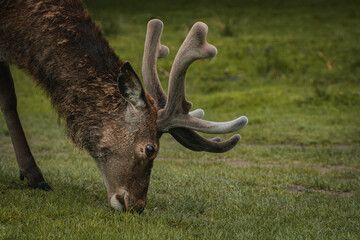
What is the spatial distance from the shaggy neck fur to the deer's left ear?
0.63 feet

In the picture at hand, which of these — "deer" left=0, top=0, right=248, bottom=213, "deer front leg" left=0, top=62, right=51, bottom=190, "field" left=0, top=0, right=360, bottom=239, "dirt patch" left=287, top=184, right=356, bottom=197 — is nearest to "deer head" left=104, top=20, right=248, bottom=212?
"deer" left=0, top=0, right=248, bottom=213

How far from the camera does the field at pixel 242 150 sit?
4461 mm

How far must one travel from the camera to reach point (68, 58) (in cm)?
484

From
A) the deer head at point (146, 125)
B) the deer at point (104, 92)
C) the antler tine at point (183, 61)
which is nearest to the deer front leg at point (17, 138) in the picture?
the deer at point (104, 92)

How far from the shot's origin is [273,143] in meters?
10.8

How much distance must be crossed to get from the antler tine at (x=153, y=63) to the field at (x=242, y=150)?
31.4 inches

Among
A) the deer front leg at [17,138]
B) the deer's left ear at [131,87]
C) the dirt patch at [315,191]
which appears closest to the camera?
the deer's left ear at [131,87]

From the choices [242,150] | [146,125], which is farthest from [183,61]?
[242,150]

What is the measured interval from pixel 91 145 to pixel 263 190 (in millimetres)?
2554

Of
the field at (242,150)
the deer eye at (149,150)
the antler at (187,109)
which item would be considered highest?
the antler at (187,109)

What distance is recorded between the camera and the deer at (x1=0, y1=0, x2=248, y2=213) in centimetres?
463

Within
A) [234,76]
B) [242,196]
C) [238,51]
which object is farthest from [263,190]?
[238,51]

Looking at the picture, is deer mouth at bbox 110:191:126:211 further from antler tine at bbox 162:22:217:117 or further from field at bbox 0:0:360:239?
antler tine at bbox 162:22:217:117

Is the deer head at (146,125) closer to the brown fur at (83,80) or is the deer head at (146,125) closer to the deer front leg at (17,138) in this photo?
the brown fur at (83,80)
